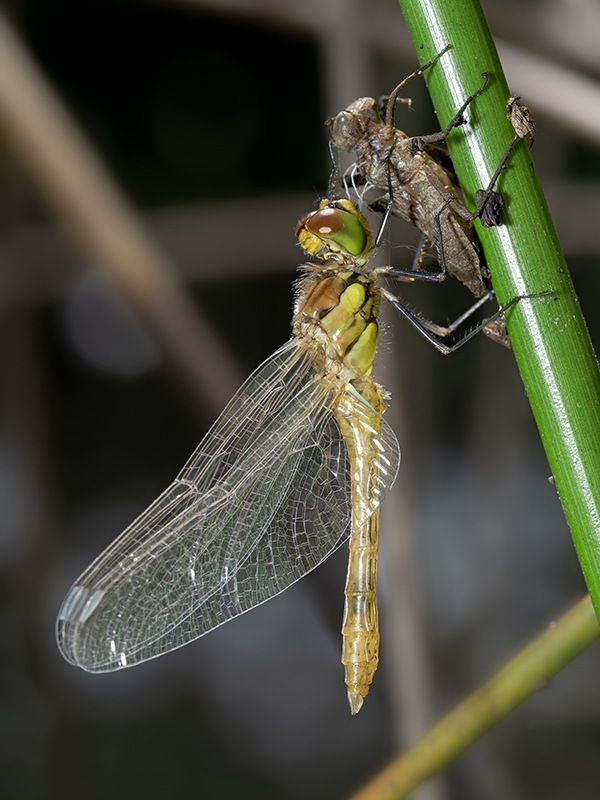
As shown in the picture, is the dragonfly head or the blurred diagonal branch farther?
the blurred diagonal branch

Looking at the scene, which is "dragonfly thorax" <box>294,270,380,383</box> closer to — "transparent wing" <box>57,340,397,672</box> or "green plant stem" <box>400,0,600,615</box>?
"transparent wing" <box>57,340,397,672</box>

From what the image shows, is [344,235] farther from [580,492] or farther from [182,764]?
[182,764]

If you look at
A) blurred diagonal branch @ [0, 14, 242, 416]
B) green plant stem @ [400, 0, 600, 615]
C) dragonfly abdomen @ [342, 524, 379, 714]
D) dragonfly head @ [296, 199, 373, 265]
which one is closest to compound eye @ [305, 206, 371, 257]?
dragonfly head @ [296, 199, 373, 265]

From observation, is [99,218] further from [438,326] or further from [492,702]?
[492,702]

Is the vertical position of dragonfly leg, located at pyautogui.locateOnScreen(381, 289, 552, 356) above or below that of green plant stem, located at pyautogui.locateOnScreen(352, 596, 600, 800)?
above

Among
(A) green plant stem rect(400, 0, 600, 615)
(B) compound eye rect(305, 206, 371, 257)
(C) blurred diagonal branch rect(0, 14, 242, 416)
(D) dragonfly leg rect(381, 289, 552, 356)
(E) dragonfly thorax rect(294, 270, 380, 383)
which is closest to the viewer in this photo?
(A) green plant stem rect(400, 0, 600, 615)

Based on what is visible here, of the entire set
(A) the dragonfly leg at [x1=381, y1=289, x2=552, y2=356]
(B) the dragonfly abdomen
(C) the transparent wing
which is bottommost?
(B) the dragonfly abdomen

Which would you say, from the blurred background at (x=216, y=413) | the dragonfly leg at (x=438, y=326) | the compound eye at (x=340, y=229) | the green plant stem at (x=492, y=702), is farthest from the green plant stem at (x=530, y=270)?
the blurred background at (x=216, y=413)

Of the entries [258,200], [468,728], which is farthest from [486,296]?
[258,200]

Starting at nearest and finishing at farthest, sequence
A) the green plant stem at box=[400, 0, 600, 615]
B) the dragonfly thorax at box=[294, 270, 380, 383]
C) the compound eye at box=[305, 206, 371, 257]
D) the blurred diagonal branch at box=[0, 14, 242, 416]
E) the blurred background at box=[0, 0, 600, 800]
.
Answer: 1. the green plant stem at box=[400, 0, 600, 615]
2. the compound eye at box=[305, 206, 371, 257]
3. the dragonfly thorax at box=[294, 270, 380, 383]
4. the blurred diagonal branch at box=[0, 14, 242, 416]
5. the blurred background at box=[0, 0, 600, 800]
